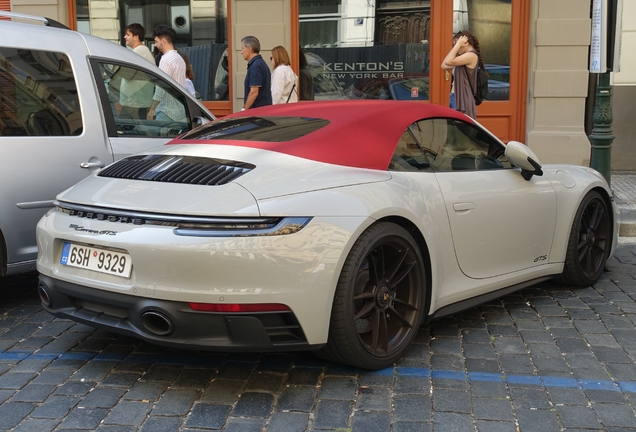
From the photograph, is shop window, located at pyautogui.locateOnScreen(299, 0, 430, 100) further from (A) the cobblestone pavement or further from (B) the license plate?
(B) the license plate

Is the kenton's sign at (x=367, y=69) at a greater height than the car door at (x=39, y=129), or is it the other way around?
the kenton's sign at (x=367, y=69)

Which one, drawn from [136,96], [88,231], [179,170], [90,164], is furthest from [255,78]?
[88,231]

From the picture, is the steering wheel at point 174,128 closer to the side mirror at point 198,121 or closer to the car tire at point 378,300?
the side mirror at point 198,121

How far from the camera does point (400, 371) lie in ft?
12.6

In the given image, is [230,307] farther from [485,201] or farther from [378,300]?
[485,201]

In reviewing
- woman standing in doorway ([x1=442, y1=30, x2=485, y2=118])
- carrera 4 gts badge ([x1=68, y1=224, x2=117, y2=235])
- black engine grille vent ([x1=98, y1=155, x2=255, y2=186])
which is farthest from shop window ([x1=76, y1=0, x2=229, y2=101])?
carrera 4 gts badge ([x1=68, y1=224, x2=117, y2=235])

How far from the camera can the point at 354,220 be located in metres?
3.57

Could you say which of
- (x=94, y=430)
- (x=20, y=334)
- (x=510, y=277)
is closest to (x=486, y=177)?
(x=510, y=277)

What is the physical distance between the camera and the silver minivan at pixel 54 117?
4820mm

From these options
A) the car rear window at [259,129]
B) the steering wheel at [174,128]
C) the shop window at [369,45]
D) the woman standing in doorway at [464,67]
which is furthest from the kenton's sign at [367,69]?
the car rear window at [259,129]

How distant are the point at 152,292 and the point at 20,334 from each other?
156 cm

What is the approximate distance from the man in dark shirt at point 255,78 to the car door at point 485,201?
473cm

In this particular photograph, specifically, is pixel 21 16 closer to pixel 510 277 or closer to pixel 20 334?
pixel 20 334

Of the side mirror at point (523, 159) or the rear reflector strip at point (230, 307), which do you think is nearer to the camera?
the rear reflector strip at point (230, 307)
